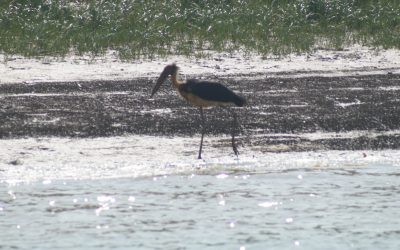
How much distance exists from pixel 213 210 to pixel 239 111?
3.94m

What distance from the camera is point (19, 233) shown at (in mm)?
9961

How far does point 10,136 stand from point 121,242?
373 cm

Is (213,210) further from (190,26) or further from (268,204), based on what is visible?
(190,26)

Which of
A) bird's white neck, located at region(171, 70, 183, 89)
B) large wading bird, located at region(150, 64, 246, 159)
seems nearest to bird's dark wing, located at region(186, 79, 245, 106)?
large wading bird, located at region(150, 64, 246, 159)

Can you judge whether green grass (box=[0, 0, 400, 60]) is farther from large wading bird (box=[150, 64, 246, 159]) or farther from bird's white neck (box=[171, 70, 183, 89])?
large wading bird (box=[150, 64, 246, 159])

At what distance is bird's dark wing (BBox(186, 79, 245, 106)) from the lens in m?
12.7

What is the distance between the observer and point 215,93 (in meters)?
12.7

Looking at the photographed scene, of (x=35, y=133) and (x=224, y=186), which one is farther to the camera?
(x=35, y=133)

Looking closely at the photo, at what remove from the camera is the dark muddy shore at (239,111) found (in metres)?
13.4

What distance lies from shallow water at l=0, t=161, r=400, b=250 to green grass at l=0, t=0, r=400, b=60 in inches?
262

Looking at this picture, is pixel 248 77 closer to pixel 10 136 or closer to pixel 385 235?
pixel 10 136

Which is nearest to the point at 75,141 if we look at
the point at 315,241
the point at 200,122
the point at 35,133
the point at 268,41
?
the point at 35,133

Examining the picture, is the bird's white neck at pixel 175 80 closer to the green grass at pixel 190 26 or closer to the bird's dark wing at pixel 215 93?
the bird's dark wing at pixel 215 93

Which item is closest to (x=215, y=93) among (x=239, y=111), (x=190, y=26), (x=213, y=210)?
(x=239, y=111)
